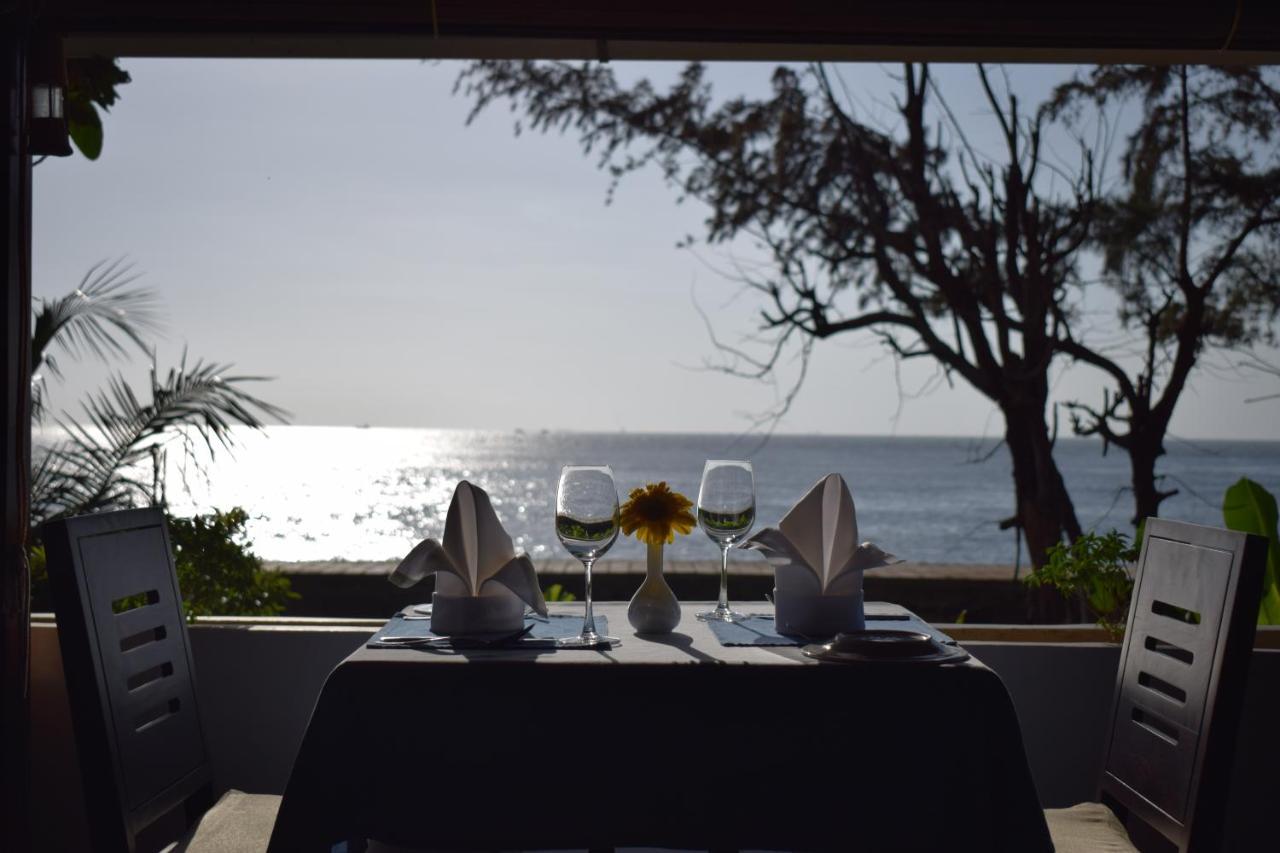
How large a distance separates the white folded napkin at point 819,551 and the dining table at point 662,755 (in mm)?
312

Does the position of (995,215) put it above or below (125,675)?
above

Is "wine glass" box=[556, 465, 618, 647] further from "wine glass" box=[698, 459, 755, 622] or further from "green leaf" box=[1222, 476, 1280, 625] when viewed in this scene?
"green leaf" box=[1222, 476, 1280, 625]

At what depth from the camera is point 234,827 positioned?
183cm

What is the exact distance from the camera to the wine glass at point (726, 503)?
1.91 meters

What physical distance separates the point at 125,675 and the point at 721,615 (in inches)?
38.7

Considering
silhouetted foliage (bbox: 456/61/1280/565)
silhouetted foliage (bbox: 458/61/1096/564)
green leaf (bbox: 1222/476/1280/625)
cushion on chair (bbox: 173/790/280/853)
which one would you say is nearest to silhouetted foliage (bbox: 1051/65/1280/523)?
silhouetted foliage (bbox: 456/61/1280/565)

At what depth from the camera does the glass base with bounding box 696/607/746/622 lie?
1.98 m

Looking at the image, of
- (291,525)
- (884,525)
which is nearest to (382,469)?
(291,525)

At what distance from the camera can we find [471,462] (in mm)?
54875

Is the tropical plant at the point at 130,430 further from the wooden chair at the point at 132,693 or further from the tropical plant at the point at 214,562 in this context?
the wooden chair at the point at 132,693

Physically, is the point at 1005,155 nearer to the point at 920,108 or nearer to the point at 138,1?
the point at 920,108

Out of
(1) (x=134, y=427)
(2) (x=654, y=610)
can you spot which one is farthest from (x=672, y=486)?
(2) (x=654, y=610)

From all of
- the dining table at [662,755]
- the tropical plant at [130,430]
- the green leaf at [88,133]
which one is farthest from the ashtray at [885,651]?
the tropical plant at [130,430]

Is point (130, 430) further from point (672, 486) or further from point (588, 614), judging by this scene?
point (672, 486)
